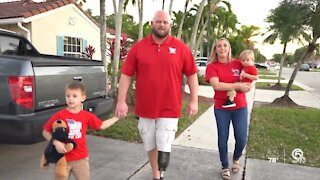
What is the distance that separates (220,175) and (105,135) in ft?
7.83

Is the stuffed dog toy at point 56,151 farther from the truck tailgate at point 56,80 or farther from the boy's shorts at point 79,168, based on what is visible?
the truck tailgate at point 56,80

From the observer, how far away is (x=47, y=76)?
3641 mm

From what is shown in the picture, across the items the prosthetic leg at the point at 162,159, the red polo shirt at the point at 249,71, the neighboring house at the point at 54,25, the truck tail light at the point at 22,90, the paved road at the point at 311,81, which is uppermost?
the neighboring house at the point at 54,25

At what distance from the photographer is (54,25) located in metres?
13.0

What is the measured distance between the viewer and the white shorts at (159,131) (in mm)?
3352

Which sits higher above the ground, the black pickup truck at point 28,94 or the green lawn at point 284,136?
the black pickup truck at point 28,94

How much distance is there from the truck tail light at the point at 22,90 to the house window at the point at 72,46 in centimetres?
1041

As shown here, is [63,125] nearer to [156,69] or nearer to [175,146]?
[156,69]

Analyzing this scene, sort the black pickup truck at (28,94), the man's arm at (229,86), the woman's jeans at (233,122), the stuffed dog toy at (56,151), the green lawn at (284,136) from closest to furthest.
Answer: the stuffed dog toy at (56,151) < the black pickup truck at (28,94) < the man's arm at (229,86) < the woman's jeans at (233,122) < the green lawn at (284,136)

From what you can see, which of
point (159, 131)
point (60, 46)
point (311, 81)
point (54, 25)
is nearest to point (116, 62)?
point (159, 131)

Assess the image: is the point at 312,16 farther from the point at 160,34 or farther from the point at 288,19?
the point at 160,34

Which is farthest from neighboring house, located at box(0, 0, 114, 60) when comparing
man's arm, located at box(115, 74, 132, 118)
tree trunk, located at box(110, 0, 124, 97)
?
man's arm, located at box(115, 74, 132, 118)

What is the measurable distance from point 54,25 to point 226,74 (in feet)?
34.9

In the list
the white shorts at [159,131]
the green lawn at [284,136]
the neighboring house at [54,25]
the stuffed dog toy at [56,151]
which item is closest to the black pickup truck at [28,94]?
the stuffed dog toy at [56,151]
